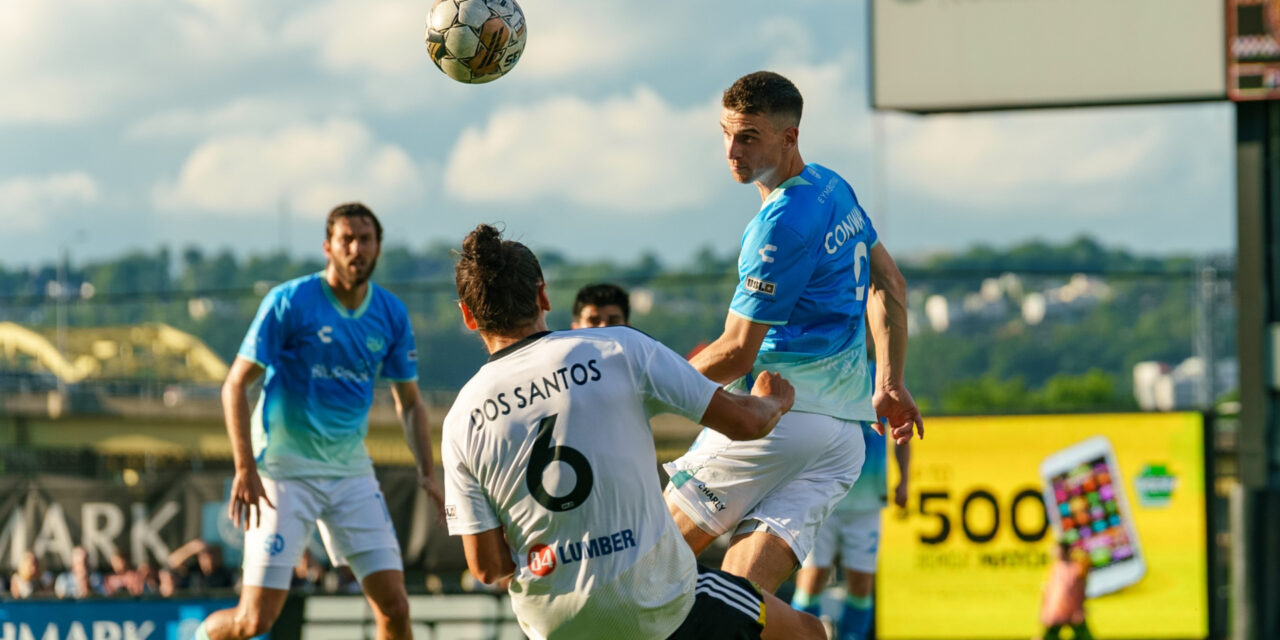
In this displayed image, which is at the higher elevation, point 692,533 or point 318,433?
point 318,433

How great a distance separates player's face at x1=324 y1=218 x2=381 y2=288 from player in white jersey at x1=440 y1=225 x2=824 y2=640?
317 cm

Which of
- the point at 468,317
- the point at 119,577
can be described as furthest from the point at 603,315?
the point at 119,577

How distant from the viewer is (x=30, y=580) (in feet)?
51.6

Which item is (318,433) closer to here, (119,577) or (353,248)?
(353,248)

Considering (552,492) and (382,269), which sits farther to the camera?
(382,269)

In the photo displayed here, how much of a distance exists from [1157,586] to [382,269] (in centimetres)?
2361

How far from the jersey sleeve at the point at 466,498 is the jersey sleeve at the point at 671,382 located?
1.98 ft

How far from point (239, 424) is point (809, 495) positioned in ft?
11.0

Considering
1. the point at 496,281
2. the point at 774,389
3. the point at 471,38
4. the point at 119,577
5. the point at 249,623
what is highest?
the point at 471,38

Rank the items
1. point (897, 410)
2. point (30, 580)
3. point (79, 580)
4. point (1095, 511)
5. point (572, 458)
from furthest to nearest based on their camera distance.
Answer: point (79, 580) < point (30, 580) < point (1095, 511) < point (897, 410) < point (572, 458)

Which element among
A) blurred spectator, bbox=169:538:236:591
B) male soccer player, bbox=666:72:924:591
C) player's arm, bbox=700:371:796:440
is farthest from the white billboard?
player's arm, bbox=700:371:796:440

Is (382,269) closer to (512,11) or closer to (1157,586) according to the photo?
(1157,586)

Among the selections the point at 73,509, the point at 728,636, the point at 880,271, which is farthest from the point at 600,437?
the point at 73,509

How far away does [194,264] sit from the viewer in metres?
48.5
